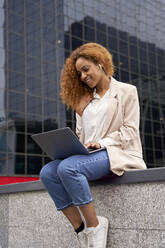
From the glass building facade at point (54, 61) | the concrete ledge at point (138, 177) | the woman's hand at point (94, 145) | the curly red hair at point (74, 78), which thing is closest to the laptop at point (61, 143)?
the woman's hand at point (94, 145)

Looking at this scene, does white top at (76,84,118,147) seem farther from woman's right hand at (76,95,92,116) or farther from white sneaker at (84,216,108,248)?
white sneaker at (84,216,108,248)

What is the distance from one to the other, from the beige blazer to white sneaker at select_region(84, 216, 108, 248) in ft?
1.80

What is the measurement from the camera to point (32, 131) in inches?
939

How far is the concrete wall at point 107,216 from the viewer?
320 cm

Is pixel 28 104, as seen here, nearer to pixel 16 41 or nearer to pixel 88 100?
pixel 16 41

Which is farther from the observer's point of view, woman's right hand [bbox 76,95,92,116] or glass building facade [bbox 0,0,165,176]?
glass building facade [bbox 0,0,165,176]

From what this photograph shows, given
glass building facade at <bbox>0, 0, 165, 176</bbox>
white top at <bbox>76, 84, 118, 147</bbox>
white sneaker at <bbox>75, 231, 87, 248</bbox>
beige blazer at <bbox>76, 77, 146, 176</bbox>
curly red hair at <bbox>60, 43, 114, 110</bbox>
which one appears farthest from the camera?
glass building facade at <bbox>0, 0, 165, 176</bbox>

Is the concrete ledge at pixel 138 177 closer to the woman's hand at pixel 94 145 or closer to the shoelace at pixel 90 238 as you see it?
the woman's hand at pixel 94 145

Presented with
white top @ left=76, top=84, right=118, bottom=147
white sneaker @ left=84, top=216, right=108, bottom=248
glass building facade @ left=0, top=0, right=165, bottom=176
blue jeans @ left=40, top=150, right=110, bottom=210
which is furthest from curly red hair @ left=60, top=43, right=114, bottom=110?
glass building facade @ left=0, top=0, right=165, bottom=176

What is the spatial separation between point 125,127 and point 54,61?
23114 millimetres

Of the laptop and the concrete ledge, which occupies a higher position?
the laptop

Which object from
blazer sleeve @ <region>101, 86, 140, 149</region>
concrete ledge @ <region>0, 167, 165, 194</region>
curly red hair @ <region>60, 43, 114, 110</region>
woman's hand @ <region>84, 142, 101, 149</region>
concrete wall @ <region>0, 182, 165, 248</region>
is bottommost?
concrete wall @ <region>0, 182, 165, 248</region>

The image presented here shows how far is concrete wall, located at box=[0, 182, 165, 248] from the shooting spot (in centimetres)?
320

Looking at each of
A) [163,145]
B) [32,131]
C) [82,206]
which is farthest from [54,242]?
[163,145]
